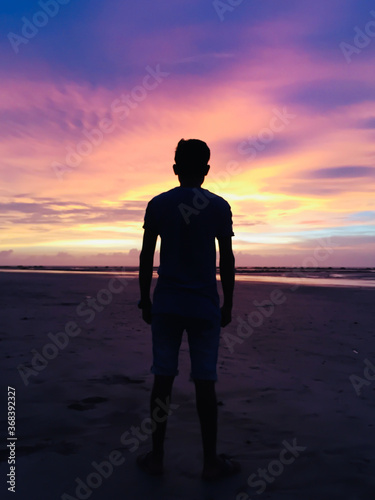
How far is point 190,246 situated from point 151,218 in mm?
334

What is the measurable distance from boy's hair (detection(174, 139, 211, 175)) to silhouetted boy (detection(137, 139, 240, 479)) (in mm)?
145

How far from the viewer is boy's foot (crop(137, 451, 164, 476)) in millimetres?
2926

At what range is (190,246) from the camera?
2965 mm

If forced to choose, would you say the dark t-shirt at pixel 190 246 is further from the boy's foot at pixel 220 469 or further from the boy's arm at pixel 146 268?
the boy's foot at pixel 220 469

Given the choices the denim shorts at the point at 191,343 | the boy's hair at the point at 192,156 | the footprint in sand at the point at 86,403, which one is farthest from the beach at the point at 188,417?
the boy's hair at the point at 192,156

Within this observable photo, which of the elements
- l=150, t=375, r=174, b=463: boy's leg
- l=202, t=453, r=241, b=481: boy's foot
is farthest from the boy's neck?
l=202, t=453, r=241, b=481: boy's foot

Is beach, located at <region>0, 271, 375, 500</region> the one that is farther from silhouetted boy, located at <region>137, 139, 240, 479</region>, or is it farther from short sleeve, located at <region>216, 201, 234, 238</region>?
short sleeve, located at <region>216, 201, 234, 238</region>

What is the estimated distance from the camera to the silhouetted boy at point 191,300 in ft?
9.61

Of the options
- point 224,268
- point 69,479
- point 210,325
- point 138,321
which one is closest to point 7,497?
point 69,479

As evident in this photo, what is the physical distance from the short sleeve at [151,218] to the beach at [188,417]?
1631mm

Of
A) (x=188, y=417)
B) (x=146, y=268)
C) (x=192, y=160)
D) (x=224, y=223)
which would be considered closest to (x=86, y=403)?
(x=188, y=417)

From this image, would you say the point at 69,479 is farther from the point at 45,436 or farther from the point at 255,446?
the point at 255,446

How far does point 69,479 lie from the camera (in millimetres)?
2842

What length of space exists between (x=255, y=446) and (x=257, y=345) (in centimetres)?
368
